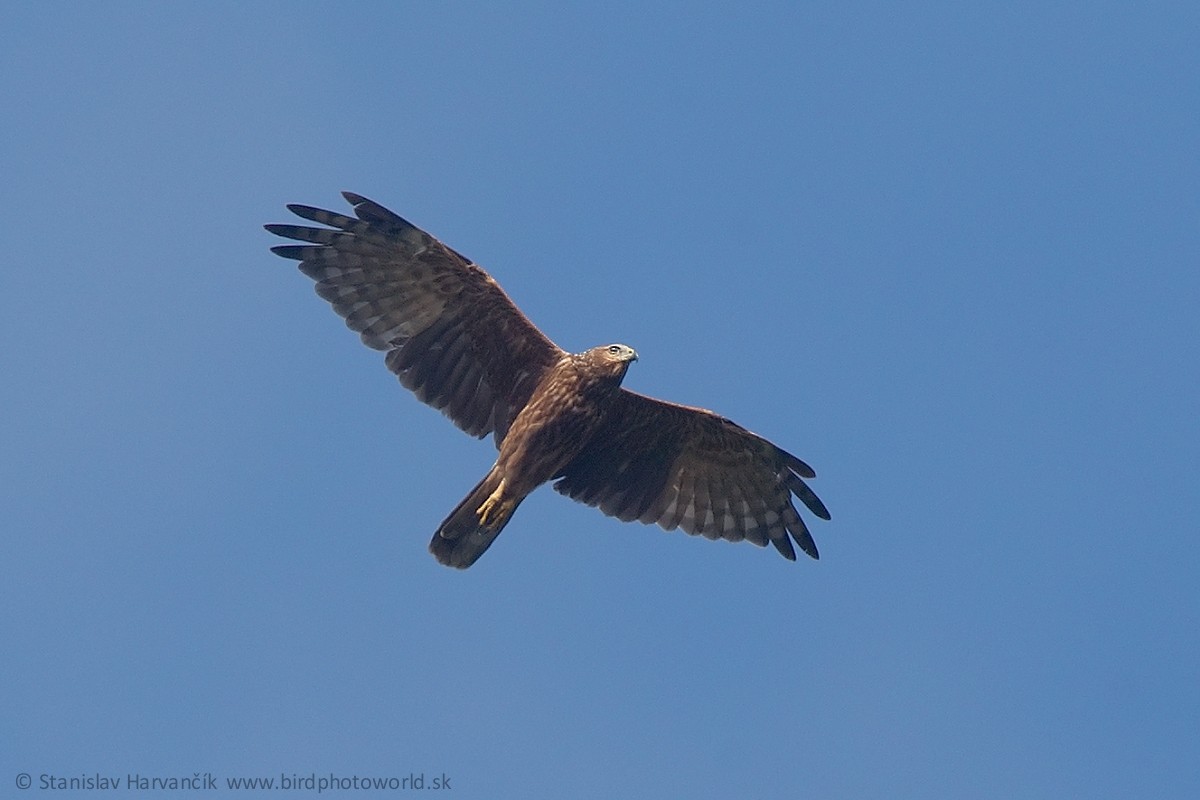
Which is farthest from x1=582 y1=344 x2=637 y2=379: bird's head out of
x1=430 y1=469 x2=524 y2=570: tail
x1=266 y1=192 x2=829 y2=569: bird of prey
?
x1=430 y1=469 x2=524 y2=570: tail

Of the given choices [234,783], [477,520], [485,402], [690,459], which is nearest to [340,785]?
[234,783]

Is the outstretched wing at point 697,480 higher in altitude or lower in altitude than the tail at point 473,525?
higher

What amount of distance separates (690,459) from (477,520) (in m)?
2.27

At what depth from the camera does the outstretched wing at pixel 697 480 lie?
1248 cm

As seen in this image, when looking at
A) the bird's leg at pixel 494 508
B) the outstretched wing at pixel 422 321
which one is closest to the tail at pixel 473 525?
the bird's leg at pixel 494 508

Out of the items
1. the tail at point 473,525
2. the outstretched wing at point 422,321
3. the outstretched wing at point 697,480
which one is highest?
the outstretched wing at point 422,321

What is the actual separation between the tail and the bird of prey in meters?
0.01

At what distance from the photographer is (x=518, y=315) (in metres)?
11.9

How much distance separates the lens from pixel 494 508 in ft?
38.4

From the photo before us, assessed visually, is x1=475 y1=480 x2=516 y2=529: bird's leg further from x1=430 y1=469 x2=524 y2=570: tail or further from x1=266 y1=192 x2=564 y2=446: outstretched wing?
x1=266 y1=192 x2=564 y2=446: outstretched wing

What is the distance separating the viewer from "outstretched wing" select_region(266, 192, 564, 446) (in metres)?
12.0

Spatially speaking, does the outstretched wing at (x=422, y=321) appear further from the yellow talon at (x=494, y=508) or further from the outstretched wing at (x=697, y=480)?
the outstretched wing at (x=697, y=480)

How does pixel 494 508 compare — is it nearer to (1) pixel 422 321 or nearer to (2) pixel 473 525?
(2) pixel 473 525

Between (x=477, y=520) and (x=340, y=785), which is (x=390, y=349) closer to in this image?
(x=477, y=520)
